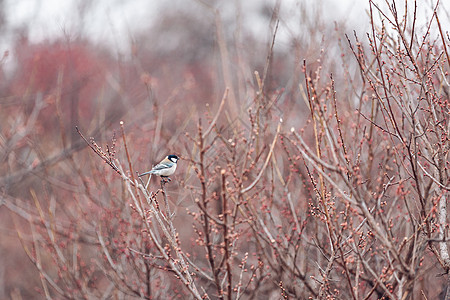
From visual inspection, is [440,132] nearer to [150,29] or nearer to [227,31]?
[227,31]

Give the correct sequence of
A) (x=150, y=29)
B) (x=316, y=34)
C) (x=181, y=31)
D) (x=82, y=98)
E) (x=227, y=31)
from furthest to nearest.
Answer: (x=181, y=31) → (x=150, y=29) → (x=227, y=31) → (x=82, y=98) → (x=316, y=34)

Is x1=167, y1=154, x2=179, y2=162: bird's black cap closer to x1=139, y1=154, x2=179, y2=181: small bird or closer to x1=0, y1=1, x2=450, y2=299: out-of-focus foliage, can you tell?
x1=139, y1=154, x2=179, y2=181: small bird

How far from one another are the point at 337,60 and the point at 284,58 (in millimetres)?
1805

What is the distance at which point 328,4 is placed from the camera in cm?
585

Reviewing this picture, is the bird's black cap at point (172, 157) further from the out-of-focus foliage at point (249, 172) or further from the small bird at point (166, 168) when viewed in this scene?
the out-of-focus foliage at point (249, 172)

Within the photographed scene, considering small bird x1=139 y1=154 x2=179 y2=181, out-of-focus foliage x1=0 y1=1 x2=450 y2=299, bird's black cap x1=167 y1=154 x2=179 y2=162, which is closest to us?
out-of-focus foliage x1=0 y1=1 x2=450 y2=299

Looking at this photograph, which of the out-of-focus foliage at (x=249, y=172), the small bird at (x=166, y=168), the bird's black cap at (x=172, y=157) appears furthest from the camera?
the bird's black cap at (x=172, y=157)

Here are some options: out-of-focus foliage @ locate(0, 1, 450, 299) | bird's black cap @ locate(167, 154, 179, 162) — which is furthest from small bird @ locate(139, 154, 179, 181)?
out-of-focus foliage @ locate(0, 1, 450, 299)

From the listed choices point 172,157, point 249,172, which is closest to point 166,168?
point 172,157

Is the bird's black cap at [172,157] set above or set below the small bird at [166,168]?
above

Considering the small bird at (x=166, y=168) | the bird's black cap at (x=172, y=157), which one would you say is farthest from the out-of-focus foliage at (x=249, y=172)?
the bird's black cap at (x=172, y=157)

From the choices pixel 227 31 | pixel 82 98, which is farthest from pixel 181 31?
pixel 82 98

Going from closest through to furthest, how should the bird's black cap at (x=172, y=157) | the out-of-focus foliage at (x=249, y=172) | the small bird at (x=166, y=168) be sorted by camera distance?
the out-of-focus foliage at (x=249, y=172) < the small bird at (x=166, y=168) < the bird's black cap at (x=172, y=157)

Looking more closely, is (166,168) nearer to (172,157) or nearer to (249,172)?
(172,157)
